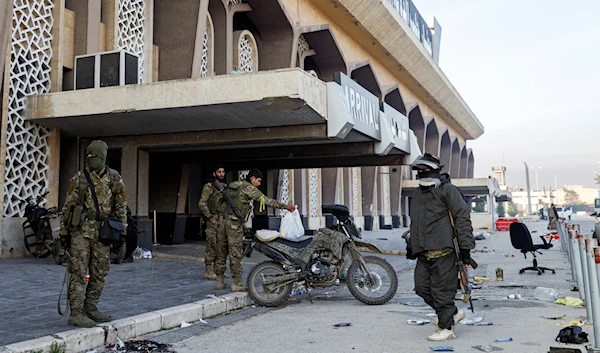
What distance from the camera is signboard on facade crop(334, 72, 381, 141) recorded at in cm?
1115

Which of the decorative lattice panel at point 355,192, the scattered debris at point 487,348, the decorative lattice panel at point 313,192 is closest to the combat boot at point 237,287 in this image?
the scattered debris at point 487,348

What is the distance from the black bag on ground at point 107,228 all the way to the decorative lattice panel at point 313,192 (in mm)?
20497

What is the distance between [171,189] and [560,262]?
10.8m

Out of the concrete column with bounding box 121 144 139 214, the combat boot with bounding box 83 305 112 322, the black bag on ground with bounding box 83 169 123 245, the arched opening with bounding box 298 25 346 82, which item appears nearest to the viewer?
the black bag on ground with bounding box 83 169 123 245

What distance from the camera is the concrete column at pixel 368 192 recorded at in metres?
32.6

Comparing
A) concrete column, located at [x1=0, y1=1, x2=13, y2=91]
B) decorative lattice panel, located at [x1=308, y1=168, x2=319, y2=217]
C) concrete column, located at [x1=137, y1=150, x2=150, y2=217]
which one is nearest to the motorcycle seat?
concrete column, located at [x1=0, y1=1, x2=13, y2=91]

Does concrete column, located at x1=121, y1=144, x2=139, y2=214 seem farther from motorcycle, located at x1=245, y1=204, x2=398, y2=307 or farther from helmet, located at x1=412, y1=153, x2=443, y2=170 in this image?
helmet, located at x1=412, y1=153, x2=443, y2=170

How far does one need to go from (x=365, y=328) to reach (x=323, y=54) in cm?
2136

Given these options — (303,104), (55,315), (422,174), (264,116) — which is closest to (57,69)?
(264,116)

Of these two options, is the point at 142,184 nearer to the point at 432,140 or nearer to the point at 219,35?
the point at 219,35

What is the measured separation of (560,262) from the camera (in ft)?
40.5

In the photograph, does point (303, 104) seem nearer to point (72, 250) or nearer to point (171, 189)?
point (72, 250)

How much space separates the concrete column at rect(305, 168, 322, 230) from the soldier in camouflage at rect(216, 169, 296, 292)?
58.5 ft

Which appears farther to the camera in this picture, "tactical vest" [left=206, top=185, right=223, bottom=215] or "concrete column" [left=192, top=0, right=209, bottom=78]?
"concrete column" [left=192, top=0, right=209, bottom=78]
